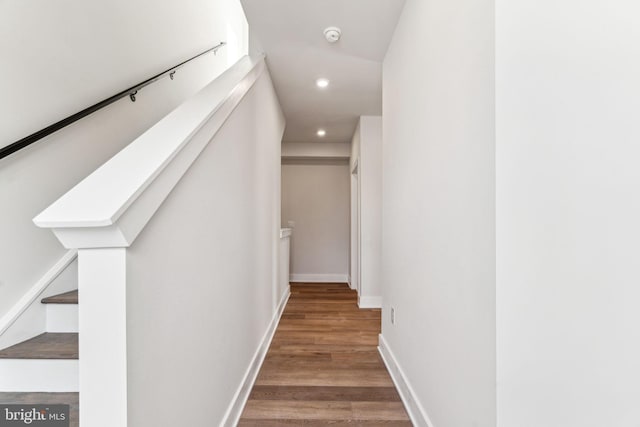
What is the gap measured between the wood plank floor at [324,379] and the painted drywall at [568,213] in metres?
1.04

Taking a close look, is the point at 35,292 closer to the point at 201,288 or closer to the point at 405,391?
the point at 201,288

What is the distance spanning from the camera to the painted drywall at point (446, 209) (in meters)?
0.92

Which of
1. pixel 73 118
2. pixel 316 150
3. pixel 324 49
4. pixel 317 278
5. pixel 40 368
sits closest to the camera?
pixel 40 368

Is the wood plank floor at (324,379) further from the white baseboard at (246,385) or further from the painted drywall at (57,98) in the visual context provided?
the painted drywall at (57,98)

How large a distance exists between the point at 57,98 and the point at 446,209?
1.81 m

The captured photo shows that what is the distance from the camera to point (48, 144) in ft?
4.71

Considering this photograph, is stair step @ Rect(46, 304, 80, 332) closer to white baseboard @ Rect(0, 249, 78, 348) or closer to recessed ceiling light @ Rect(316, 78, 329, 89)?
white baseboard @ Rect(0, 249, 78, 348)

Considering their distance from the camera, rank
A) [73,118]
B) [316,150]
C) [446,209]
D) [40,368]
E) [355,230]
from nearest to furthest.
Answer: [40,368] → [446,209] → [73,118] → [355,230] → [316,150]

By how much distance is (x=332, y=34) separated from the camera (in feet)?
6.90

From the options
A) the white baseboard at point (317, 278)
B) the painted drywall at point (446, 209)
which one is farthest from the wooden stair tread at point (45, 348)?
the white baseboard at point (317, 278)

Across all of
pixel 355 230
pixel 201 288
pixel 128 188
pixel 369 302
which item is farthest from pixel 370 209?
pixel 128 188

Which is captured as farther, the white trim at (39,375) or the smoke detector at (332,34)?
the smoke detector at (332,34)

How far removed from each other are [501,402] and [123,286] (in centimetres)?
99

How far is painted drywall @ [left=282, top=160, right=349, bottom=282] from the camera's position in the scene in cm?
561
